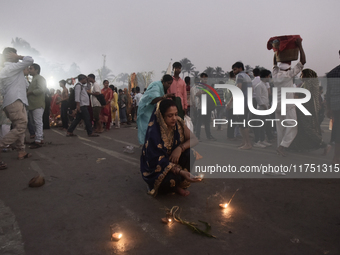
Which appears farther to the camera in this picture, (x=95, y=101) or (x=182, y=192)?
(x=95, y=101)

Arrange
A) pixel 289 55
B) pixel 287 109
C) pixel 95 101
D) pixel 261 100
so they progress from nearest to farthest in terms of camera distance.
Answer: pixel 289 55, pixel 287 109, pixel 261 100, pixel 95 101

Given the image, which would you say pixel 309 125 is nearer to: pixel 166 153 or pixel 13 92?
pixel 166 153

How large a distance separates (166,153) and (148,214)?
0.79 meters

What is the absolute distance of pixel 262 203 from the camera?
3.04 meters

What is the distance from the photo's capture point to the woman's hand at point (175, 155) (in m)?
3.24

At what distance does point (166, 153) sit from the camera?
3.23 m

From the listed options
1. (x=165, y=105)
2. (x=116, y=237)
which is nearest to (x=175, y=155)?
(x=165, y=105)

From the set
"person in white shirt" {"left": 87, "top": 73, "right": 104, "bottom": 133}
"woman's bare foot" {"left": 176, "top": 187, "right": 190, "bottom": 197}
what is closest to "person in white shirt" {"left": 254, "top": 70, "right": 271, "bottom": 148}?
"woman's bare foot" {"left": 176, "top": 187, "right": 190, "bottom": 197}

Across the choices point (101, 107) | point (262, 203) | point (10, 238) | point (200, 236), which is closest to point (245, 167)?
point (262, 203)

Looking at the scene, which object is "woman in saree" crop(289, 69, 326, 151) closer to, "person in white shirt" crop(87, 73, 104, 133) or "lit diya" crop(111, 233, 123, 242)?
"lit diya" crop(111, 233, 123, 242)

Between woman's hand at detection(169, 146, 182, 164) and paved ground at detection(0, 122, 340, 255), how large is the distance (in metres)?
0.48

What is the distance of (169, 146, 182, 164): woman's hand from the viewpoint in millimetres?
3236

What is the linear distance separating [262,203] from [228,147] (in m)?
3.68

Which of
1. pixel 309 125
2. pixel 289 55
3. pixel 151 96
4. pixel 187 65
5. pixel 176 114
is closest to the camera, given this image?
pixel 176 114
